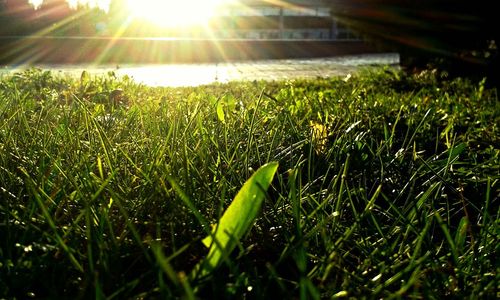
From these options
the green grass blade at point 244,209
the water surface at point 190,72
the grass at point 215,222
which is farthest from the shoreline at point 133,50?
the green grass blade at point 244,209

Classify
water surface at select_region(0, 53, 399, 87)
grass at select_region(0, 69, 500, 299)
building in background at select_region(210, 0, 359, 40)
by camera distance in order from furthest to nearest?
building in background at select_region(210, 0, 359, 40) → water surface at select_region(0, 53, 399, 87) → grass at select_region(0, 69, 500, 299)

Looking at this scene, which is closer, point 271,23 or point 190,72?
point 190,72

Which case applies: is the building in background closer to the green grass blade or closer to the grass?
the grass

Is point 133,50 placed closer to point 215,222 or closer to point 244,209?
point 215,222

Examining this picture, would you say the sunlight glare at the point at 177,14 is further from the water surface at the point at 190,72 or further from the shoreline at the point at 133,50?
the water surface at the point at 190,72

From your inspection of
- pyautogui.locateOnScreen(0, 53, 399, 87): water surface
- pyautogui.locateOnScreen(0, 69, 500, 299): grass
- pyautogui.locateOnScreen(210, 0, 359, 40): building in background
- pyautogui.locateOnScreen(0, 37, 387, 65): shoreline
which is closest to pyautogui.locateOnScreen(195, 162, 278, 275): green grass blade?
pyautogui.locateOnScreen(0, 69, 500, 299): grass

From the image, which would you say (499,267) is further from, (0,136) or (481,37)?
(481,37)

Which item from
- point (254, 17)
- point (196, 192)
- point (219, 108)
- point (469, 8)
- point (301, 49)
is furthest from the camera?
point (254, 17)

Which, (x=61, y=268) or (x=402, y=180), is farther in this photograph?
(x=402, y=180)

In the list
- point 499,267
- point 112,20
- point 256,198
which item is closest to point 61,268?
point 256,198

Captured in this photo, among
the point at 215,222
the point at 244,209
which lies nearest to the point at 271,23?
the point at 215,222

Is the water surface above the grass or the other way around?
the other way around
